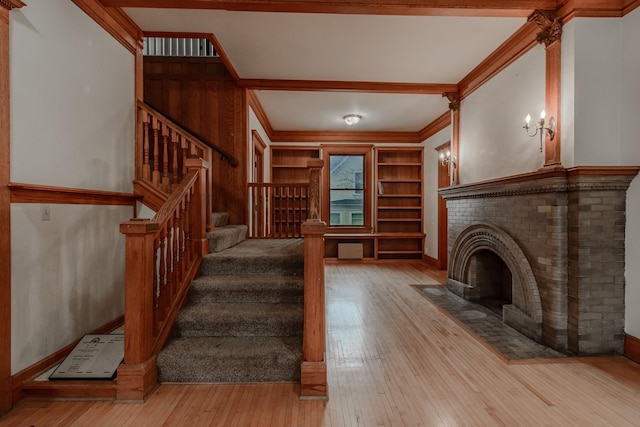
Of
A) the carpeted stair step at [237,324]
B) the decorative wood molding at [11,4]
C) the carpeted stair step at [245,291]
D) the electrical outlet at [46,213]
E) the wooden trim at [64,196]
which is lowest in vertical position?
the carpeted stair step at [237,324]

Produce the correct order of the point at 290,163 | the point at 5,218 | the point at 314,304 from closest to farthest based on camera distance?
the point at 5,218 → the point at 314,304 → the point at 290,163

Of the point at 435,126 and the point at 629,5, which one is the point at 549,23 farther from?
the point at 435,126

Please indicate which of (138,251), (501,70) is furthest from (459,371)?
(501,70)

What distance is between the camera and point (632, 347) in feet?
8.41

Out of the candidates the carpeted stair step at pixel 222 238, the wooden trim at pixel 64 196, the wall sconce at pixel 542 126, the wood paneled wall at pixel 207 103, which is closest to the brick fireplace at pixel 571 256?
the wall sconce at pixel 542 126

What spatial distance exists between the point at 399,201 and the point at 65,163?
6.37 metres

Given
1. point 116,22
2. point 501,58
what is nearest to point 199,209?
point 116,22

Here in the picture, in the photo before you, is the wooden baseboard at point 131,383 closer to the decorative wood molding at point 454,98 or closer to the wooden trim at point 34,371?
the wooden trim at point 34,371

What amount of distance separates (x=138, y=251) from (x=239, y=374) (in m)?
1.10

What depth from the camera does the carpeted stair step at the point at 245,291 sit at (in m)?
2.71

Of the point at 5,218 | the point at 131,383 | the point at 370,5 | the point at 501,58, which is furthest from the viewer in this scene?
the point at 501,58

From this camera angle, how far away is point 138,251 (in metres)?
2.04

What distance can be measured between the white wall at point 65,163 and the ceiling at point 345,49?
2.62 ft

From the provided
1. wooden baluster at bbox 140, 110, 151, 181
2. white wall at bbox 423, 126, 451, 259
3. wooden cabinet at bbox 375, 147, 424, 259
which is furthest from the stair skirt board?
wooden cabinet at bbox 375, 147, 424, 259
